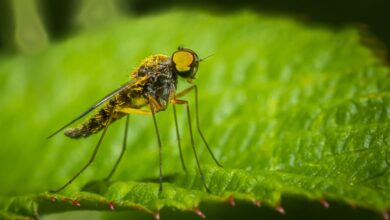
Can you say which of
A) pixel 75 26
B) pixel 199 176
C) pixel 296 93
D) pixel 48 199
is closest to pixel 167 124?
pixel 296 93

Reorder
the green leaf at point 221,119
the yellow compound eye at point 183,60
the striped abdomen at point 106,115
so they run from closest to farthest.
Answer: the green leaf at point 221,119 → the yellow compound eye at point 183,60 → the striped abdomen at point 106,115

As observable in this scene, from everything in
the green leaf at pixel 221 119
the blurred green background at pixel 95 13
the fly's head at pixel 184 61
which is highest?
the blurred green background at pixel 95 13

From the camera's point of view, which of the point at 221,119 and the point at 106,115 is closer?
the point at 106,115

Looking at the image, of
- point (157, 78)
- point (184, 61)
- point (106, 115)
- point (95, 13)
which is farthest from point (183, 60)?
point (95, 13)

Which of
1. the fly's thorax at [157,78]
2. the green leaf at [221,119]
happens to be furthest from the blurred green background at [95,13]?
the fly's thorax at [157,78]

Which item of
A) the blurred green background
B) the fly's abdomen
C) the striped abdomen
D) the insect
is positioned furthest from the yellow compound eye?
the blurred green background

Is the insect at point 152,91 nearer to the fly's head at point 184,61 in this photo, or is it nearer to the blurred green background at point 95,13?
the fly's head at point 184,61

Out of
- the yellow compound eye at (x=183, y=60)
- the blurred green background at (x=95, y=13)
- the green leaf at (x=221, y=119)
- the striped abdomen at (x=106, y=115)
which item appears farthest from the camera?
the blurred green background at (x=95, y=13)

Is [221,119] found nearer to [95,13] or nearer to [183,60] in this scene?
[183,60]

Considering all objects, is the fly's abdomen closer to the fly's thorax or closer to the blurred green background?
the fly's thorax
